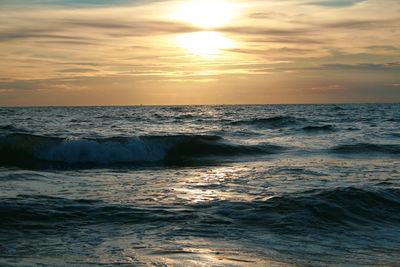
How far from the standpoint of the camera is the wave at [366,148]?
549 inches

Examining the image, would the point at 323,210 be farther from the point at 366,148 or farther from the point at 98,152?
the point at 366,148

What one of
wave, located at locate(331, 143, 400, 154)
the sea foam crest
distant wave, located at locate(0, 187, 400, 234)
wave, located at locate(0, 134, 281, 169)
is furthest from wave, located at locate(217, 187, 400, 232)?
the sea foam crest

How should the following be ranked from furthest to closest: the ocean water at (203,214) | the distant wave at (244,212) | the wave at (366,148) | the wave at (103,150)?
the wave at (366,148), the wave at (103,150), the distant wave at (244,212), the ocean water at (203,214)

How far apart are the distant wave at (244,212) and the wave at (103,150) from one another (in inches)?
244

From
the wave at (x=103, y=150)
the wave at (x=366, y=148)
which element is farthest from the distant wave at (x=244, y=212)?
the wave at (x=366, y=148)

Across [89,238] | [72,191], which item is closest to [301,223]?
[89,238]

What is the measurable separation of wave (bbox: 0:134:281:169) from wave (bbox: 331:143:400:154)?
91.8 inches

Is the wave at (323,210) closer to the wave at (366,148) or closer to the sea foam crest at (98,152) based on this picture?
the wave at (366,148)

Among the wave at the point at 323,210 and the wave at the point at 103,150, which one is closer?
the wave at the point at 323,210

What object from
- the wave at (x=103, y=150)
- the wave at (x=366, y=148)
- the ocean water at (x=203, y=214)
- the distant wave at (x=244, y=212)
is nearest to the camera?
the ocean water at (x=203, y=214)

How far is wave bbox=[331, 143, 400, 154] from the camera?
1394cm

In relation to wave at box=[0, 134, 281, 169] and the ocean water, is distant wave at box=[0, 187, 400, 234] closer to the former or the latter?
the ocean water

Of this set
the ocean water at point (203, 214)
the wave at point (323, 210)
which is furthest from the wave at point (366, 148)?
the wave at point (323, 210)

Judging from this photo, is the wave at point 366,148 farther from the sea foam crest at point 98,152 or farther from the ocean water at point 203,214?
the sea foam crest at point 98,152
